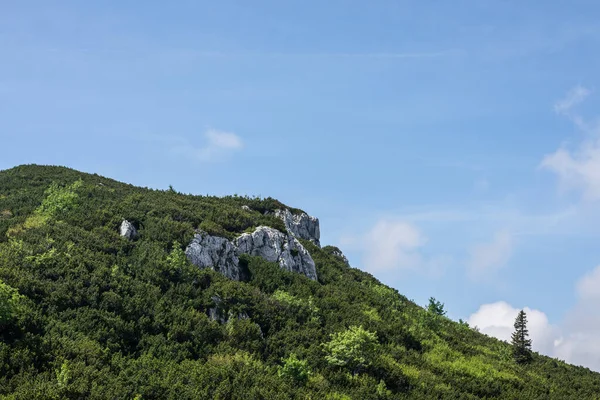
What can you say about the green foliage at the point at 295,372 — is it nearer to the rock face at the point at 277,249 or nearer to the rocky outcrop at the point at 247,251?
the rocky outcrop at the point at 247,251

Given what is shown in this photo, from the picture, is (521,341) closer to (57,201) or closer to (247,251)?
(247,251)

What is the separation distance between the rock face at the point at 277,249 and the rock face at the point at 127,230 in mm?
9106

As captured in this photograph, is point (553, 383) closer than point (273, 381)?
No

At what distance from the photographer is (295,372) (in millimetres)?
24922

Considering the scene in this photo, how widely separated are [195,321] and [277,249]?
17841 millimetres

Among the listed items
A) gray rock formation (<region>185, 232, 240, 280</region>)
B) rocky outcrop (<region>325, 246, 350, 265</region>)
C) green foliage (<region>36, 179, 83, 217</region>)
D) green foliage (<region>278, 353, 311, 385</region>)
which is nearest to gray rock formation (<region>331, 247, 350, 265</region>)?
rocky outcrop (<region>325, 246, 350, 265</region>)

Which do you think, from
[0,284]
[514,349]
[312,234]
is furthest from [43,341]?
[312,234]

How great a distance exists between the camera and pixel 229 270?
38.1m

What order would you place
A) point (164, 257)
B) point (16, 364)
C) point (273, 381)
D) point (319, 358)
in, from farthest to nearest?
point (164, 257) < point (319, 358) < point (273, 381) < point (16, 364)

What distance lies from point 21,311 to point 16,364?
3.85 metres

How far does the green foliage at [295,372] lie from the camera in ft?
81.1

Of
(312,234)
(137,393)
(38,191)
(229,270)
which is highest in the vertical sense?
(312,234)

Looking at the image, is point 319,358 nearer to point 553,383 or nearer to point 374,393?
point 374,393

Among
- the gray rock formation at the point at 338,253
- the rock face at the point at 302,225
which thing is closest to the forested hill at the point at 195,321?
the rock face at the point at 302,225
